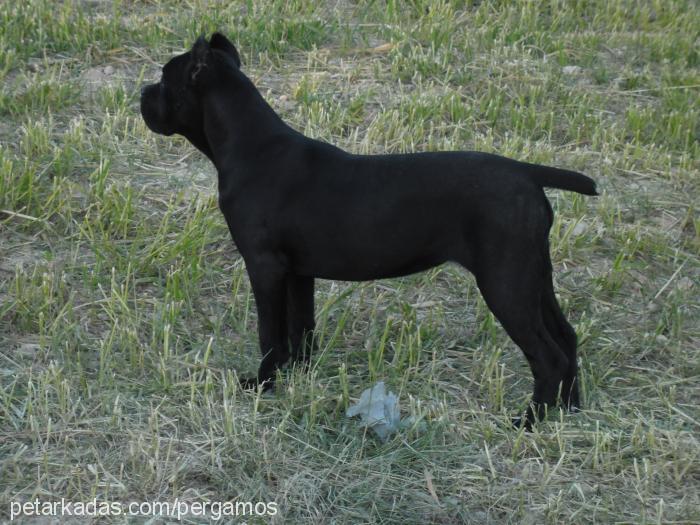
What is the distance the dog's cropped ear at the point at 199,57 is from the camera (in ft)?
15.7

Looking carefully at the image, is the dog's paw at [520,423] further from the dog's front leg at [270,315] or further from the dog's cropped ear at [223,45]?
the dog's cropped ear at [223,45]

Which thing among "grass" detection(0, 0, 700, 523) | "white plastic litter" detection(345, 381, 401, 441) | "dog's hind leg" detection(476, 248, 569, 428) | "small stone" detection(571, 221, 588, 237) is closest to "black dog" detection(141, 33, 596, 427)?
"dog's hind leg" detection(476, 248, 569, 428)

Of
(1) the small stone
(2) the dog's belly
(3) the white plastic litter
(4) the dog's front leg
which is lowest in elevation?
(1) the small stone

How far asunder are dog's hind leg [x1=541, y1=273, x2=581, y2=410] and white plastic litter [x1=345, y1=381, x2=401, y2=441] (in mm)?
810

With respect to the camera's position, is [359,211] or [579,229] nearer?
[359,211]

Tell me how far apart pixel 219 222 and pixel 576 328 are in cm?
224

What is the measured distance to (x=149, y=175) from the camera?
7000 mm

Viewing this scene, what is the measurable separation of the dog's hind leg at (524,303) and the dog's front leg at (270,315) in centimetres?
90

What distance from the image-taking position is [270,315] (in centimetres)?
483

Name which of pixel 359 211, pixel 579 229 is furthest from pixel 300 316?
pixel 579 229

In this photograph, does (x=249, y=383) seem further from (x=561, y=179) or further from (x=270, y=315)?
(x=561, y=179)

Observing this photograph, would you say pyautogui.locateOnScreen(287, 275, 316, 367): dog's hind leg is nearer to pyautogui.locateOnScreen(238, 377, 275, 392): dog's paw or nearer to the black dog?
the black dog

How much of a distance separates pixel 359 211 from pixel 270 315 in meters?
0.64

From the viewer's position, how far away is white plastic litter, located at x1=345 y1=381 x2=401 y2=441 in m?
4.57
